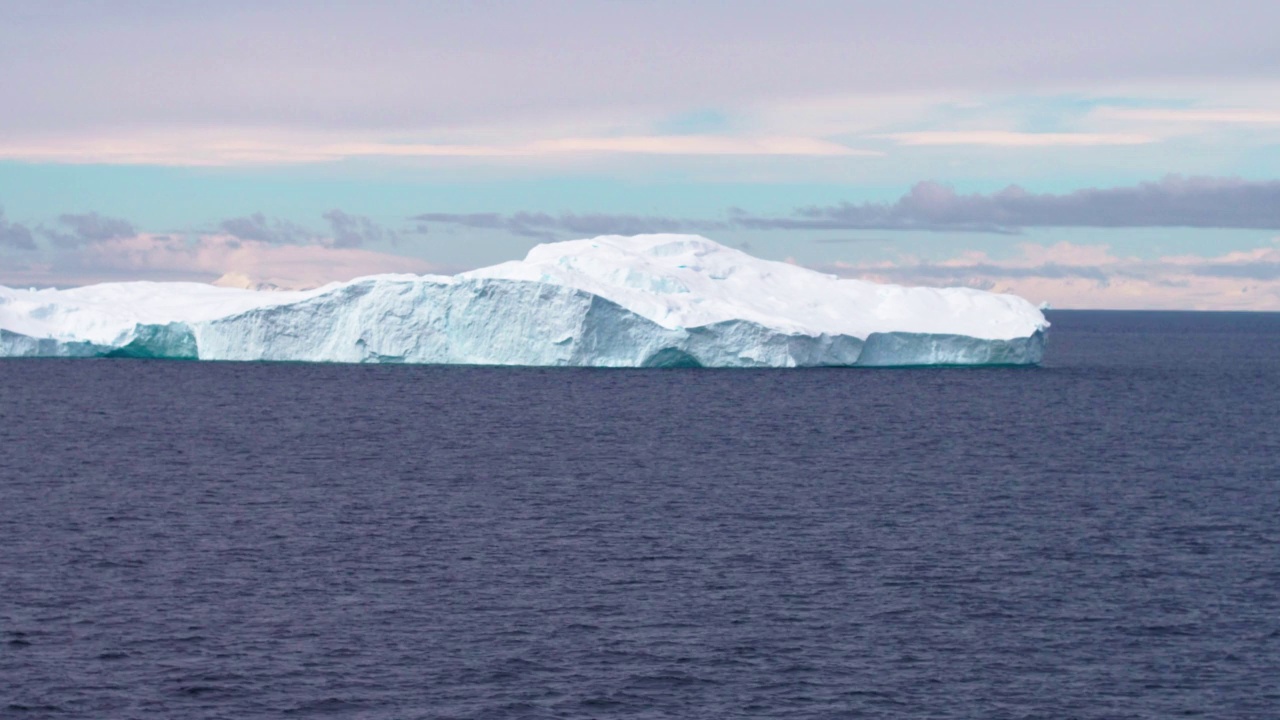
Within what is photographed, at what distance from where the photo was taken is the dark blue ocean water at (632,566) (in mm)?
14586

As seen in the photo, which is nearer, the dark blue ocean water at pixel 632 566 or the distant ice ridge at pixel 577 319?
the dark blue ocean water at pixel 632 566

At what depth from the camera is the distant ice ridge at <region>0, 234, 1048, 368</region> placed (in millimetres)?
49344

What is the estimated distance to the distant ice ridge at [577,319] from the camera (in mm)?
49344

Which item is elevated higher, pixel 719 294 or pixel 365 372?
pixel 719 294

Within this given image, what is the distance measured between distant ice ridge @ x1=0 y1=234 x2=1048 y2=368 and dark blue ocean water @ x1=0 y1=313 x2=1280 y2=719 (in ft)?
27.9

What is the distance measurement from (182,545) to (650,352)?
30640 millimetres

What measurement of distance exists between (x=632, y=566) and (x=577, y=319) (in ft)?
96.2

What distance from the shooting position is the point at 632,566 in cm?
2025

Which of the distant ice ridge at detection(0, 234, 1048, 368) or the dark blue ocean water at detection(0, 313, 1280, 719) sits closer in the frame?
the dark blue ocean water at detection(0, 313, 1280, 719)

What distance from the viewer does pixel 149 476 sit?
2881 centimetres

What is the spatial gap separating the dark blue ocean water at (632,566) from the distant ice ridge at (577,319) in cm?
849

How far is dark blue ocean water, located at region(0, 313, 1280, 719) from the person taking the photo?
14586 mm

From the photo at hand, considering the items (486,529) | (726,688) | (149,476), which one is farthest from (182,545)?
(726,688)

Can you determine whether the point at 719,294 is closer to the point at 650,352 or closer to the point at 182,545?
the point at 650,352
